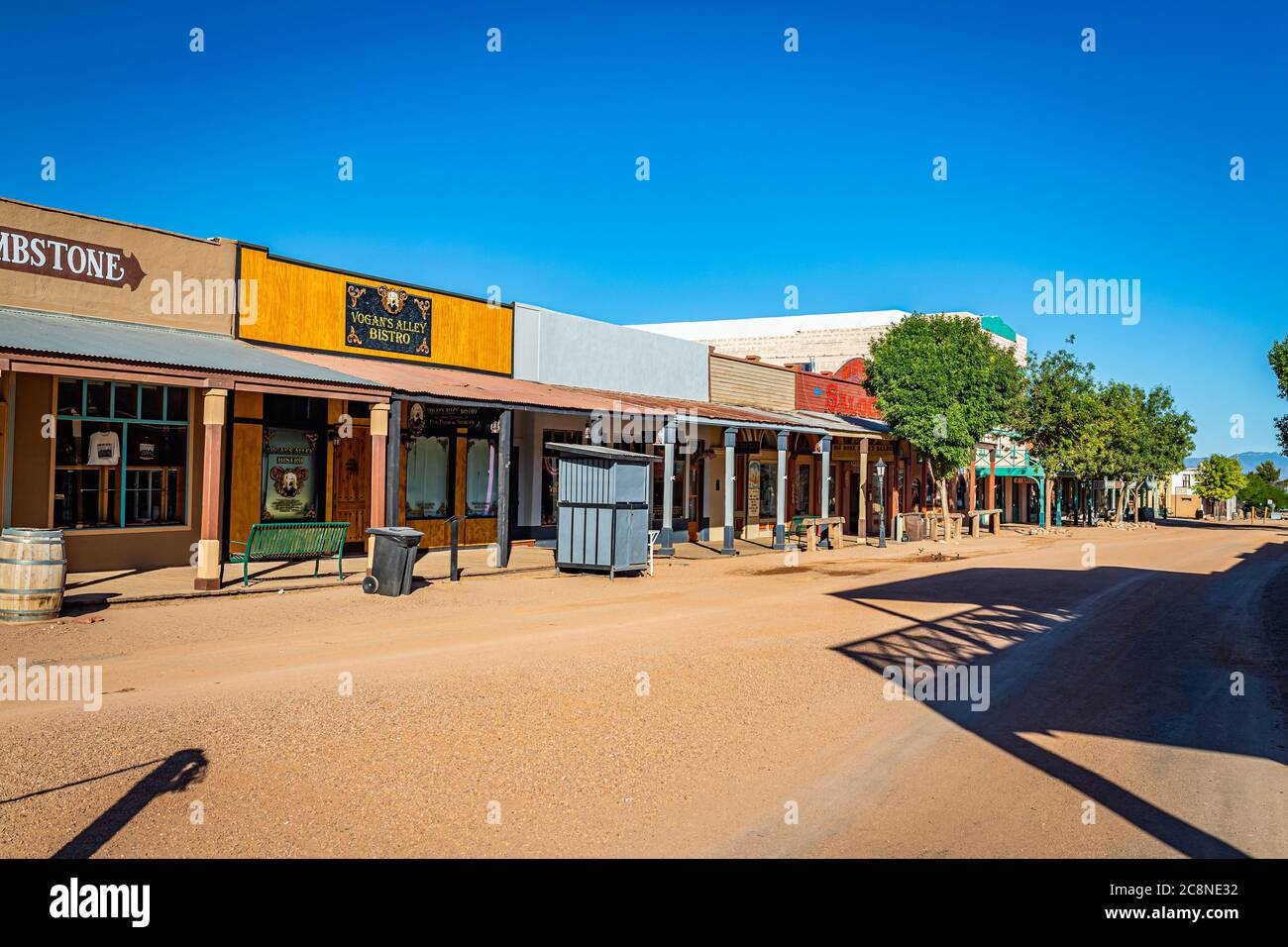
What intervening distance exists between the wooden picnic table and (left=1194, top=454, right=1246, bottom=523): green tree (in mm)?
77334

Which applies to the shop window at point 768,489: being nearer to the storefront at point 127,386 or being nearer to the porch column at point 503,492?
the porch column at point 503,492

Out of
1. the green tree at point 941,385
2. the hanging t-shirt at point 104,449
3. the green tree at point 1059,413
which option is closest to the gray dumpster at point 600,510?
the hanging t-shirt at point 104,449

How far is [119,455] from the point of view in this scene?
14164mm

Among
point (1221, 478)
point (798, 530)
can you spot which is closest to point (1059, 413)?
point (798, 530)

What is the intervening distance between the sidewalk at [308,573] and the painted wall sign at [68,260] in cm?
443

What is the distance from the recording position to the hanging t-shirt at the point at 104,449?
13891mm

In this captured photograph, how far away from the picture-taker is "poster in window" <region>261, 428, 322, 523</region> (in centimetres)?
1645

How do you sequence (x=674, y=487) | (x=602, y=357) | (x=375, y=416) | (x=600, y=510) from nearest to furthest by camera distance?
(x=375, y=416) < (x=600, y=510) < (x=602, y=357) < (x=674, y=487)

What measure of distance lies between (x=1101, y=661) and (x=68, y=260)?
14905 mm

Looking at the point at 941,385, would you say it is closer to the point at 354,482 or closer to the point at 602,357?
the point at 602,357
